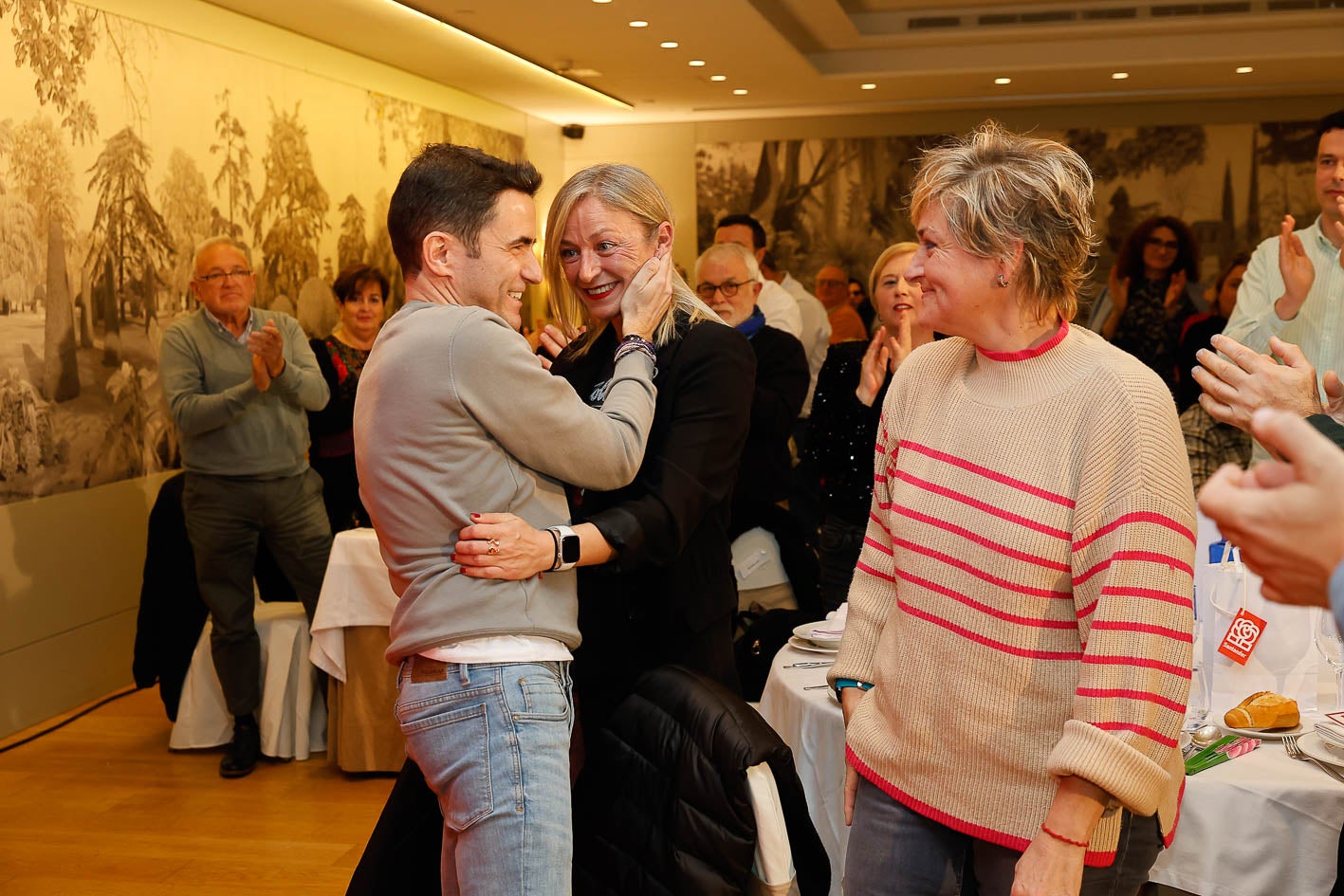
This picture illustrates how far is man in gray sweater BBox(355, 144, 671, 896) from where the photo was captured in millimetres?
1681

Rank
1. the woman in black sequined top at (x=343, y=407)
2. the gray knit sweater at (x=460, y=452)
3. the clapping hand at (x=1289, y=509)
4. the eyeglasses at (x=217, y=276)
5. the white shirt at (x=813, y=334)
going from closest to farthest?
the clapping hand at (x=1289, y=509) → the gray knit sweater at (x=460, y=452) → the eyeglasses at (x=217, y=276) → the woman in black sequined top at (x=343, y=407) → the white shirt at (x=813, y=334)

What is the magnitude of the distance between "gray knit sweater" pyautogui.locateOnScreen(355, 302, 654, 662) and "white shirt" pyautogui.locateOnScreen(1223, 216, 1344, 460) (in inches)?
104

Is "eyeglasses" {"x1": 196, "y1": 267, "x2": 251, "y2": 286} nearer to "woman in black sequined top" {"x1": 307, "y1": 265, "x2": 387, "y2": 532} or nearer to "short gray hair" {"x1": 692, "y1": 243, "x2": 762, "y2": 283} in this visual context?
"woman in black sequined top" {"x1": 307, "y1": 265, "x2": 387, "y2": 532}

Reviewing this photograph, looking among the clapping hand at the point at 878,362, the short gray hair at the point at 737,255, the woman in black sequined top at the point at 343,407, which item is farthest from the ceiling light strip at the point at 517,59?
the clapping hand at the point at 878,362

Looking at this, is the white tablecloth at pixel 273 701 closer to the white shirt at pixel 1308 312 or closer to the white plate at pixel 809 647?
the white plate at pixel 809 647

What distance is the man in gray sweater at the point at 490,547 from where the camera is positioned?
1681mm

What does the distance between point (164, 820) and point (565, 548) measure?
2.98m

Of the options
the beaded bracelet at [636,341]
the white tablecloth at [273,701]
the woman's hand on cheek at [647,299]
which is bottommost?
the white tablecloth at [273,701]

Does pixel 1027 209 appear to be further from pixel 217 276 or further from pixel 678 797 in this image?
pixel 217 276

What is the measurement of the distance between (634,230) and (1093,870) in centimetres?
121

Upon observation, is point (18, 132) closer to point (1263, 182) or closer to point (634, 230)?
point (634, 230)

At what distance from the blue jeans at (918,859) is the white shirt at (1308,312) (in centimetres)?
246

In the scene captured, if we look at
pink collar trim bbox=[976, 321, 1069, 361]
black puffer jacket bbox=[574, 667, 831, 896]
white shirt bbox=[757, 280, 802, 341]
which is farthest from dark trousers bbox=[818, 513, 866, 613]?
white shirt bbox=[757, 280, 802, 341]

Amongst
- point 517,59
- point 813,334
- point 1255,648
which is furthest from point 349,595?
point 517,59
